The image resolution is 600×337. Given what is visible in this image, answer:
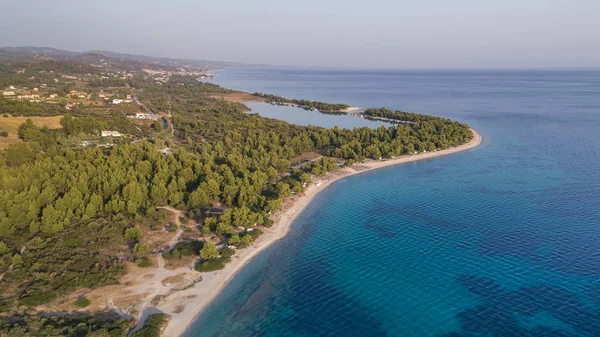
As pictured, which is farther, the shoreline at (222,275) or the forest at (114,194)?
the forest at (114,194)

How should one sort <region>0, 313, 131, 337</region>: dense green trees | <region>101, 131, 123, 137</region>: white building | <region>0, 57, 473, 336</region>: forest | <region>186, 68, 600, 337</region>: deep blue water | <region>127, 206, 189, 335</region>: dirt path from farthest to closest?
1. <region>101, 131, 123, 137</region>: white building
2. <region>0, 57, 473, 336</region>: forest
3. <region>127, 206, 189, 335</region>: dirt path
4. <region>186, 68, 600, 337</region>: deep blue water
5. <region>0, 313, 131, 337</region>: dense green trees

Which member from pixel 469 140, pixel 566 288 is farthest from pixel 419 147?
pixel 566 288

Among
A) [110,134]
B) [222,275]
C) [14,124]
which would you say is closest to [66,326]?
[222,275]

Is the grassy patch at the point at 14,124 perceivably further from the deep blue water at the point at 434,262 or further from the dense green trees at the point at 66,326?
the deep blue water at the point at 434,262

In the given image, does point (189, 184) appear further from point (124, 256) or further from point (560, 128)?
point (560, 128)

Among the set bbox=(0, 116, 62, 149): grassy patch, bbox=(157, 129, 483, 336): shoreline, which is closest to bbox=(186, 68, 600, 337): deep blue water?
bbox=(157, 129, 483, 336): shoreline

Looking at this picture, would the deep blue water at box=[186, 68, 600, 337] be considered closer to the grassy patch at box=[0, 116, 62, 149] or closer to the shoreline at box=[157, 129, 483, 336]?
the shoreline at box=[157, 129, 483, 336]

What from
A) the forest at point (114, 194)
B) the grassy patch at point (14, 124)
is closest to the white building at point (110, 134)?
the forest at point (114, 194)

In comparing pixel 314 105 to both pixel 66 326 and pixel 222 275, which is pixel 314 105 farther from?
pixel 66 326
